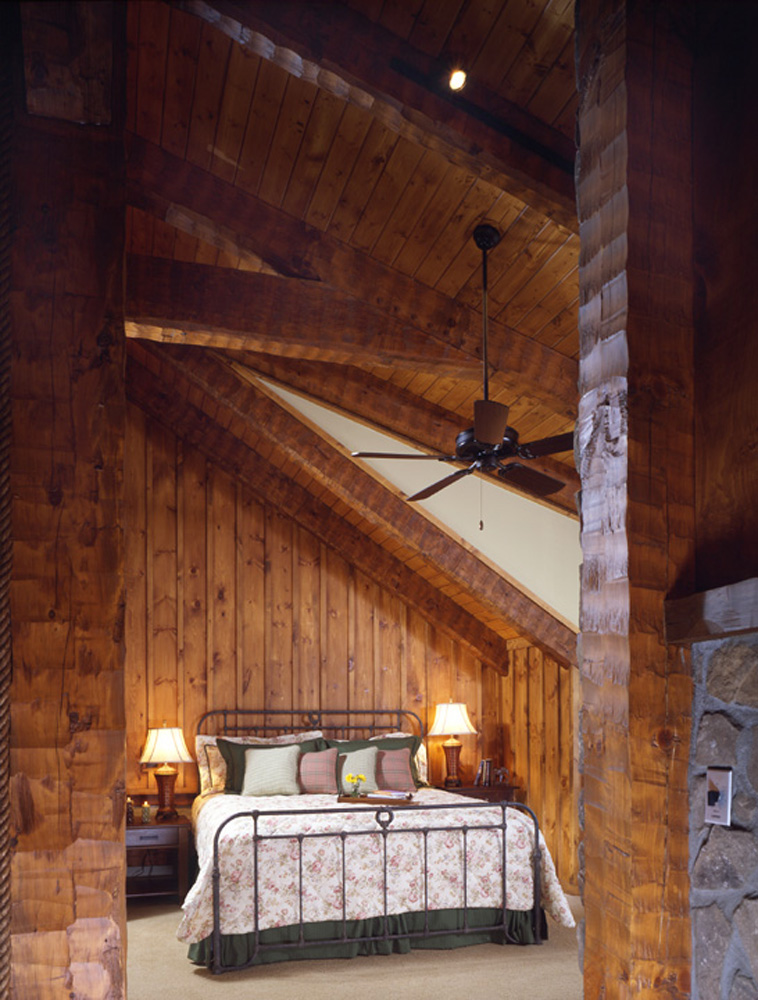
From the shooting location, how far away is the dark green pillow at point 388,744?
689 centimetres

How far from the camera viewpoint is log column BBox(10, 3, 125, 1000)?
5.87 ft

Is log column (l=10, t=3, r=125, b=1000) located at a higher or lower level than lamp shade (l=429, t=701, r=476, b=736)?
higher

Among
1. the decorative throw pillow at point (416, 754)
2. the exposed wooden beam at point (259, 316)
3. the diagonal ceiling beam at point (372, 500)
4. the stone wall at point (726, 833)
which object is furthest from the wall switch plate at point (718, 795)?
the decorative throw pillow at point (416, 754)

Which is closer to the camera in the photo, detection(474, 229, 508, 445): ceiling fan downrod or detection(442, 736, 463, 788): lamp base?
detection(474, 229, 508, 445): ceiling fan downrod

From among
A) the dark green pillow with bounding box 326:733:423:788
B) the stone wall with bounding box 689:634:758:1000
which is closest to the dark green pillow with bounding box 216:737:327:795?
the dark green pillow with bounding box 326:733:423:788

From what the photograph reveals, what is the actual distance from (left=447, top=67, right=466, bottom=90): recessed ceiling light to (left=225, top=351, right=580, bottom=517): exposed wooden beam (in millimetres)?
2394

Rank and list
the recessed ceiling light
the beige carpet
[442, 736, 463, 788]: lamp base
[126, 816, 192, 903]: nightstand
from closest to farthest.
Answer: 1. the recessed ceiling light
2. the beige carpet
3. [126, 816, 192, 903]: nightstand
4. [442, 736, 463, 788]: lamp base

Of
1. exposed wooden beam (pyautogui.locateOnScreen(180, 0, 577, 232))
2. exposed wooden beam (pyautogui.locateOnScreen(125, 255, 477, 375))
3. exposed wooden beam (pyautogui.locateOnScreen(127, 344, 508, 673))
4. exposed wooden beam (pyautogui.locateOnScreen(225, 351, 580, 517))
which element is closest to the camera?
exposed wooden beam (pyautogui.locateOnScreen(180, 0, 577, 232))

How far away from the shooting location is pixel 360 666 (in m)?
7.38

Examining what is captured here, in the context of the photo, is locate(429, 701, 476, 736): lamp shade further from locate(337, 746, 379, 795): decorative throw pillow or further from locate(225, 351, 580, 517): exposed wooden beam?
locate(225, 351, 580, 517): exposed wooden beam

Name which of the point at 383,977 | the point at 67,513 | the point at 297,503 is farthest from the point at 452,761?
the point at 67,513

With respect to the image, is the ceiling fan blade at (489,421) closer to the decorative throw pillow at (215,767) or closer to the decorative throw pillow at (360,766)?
the decorative throw pillow at (360,766)

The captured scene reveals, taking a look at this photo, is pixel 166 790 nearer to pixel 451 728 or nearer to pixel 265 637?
pixel 265 637

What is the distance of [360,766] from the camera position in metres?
6.70
